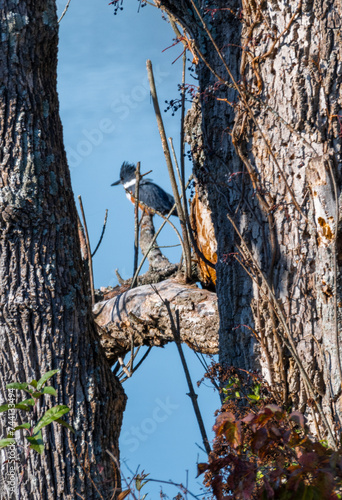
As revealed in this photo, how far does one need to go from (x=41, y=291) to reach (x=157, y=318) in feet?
4.99

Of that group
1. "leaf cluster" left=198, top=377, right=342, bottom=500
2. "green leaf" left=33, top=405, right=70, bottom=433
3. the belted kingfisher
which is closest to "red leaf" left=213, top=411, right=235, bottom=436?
"leaf cluster" left=198, top=377, right=342, bottom=500

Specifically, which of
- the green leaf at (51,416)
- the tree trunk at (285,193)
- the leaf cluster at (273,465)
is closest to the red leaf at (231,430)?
the leaf cluster at (273,465)

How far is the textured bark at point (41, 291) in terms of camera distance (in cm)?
198

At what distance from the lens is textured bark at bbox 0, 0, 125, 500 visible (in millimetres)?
1981

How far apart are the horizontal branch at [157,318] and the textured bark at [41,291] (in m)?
1.24

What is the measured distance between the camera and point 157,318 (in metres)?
3.44

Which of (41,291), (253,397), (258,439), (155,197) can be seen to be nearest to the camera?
(258,439)

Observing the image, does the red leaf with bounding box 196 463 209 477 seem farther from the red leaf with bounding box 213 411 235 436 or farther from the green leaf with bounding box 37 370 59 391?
the green leaf with bounding box 37 370 59 391

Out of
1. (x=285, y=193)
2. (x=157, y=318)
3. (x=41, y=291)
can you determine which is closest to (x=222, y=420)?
(x=41, y=291)

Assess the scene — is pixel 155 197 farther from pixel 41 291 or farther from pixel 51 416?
pixel 51 416

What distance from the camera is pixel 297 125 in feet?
7.10

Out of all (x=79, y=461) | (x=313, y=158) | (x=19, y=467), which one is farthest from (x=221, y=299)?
(x=19, y=467)

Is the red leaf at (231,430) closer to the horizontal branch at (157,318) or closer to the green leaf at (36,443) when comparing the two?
the green leaf at (36,443)

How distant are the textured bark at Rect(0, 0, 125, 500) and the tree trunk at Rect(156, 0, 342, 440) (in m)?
0.68
